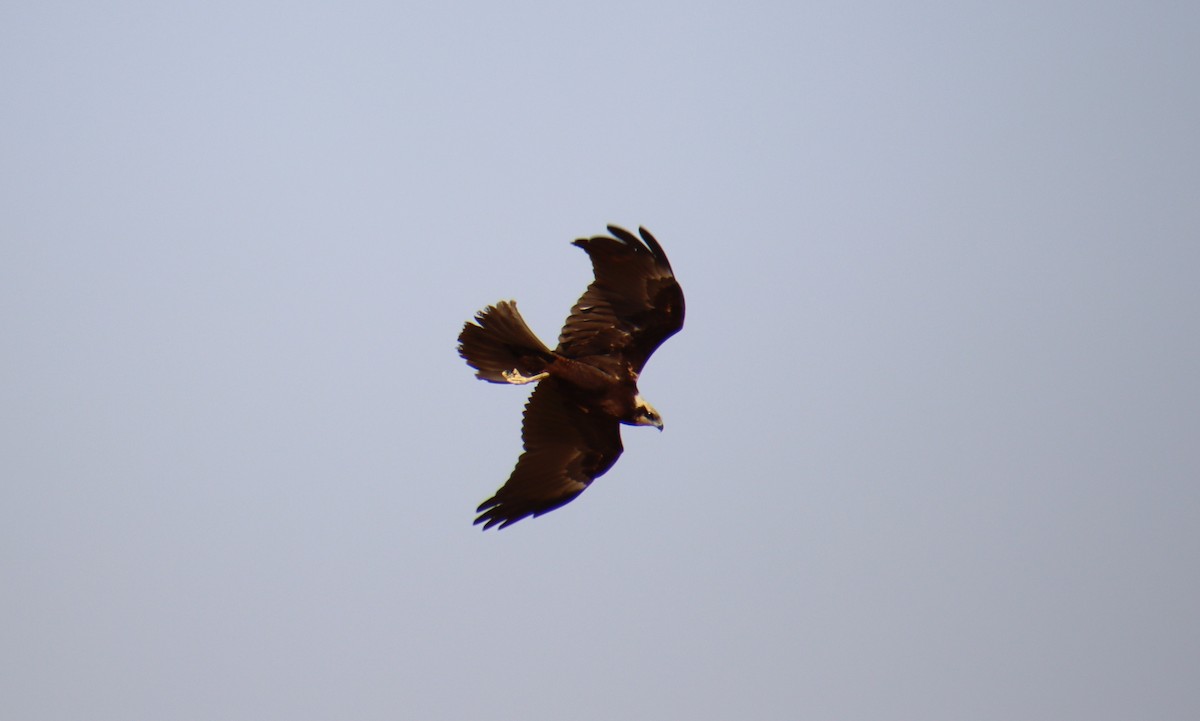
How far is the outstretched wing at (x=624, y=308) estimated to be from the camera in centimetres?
689

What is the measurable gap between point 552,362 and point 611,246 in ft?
2.45

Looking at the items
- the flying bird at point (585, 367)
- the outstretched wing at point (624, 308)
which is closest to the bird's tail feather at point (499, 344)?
the flying bird at point (585, 367)

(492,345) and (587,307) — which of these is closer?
(492,345)

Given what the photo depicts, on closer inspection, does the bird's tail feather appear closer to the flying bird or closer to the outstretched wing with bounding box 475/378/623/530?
the flying bird

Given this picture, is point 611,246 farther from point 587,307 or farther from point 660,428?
point 660,428

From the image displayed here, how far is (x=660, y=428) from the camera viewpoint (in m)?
7.14

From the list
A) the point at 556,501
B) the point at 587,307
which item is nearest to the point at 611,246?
the point at 587,307

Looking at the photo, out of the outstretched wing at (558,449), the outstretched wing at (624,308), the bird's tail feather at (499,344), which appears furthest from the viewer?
the outstretched wing at (558,449)

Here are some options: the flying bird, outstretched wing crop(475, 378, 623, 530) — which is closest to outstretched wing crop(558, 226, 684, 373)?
the flying bird

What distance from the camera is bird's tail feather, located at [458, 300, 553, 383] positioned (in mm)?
6500

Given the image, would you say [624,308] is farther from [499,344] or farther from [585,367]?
[499,344]

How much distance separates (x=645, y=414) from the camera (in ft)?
23.4

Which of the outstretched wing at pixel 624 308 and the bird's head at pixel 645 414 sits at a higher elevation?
the outstretched wing at pixel 624 308

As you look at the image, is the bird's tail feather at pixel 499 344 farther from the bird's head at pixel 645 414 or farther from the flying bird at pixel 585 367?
the bird's head at pixel 645 414
